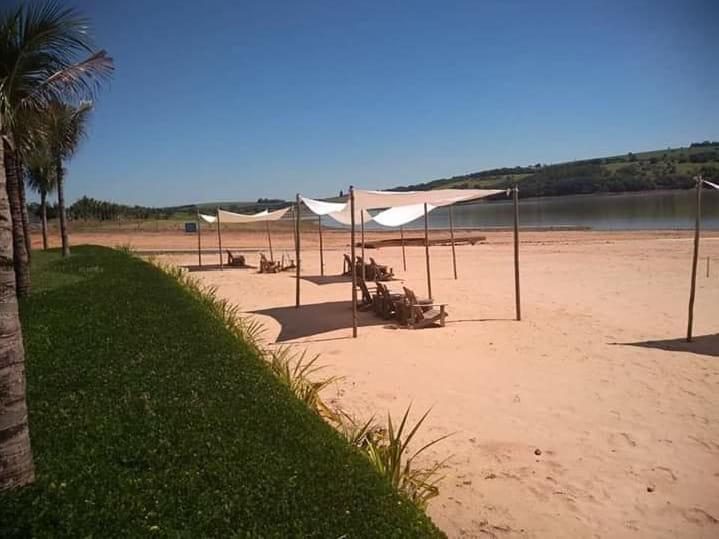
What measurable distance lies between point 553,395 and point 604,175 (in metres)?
108

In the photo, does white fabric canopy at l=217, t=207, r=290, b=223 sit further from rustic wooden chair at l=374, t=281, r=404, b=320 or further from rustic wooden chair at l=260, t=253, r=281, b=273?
rustic wooden chair at l=374, t=281, r=404, b=320

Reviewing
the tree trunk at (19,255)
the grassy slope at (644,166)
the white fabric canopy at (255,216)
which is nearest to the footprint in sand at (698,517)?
the tree trunk at (19,255)

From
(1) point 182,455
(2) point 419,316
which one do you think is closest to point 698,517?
(1) point 182,455

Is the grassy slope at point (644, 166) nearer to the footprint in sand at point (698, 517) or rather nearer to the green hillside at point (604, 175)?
the green hillside at point (604, 175)

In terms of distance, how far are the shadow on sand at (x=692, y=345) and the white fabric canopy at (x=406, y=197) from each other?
3.82 m

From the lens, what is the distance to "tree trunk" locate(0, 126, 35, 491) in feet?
7.01

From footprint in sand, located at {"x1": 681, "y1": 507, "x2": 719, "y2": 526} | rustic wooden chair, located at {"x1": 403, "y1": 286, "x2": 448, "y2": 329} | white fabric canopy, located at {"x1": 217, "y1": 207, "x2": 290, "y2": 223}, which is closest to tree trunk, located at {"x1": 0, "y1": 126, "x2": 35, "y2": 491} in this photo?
footprint in sand, located at {"x1": 681, "y1": 507, "x2": 719, "y2": 526}

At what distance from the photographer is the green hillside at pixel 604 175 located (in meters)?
85.7

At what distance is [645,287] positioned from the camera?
38.5 ft

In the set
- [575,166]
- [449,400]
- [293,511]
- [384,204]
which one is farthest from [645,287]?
[575,166]

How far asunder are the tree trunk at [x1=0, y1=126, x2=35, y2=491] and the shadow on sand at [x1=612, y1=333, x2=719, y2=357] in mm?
6871

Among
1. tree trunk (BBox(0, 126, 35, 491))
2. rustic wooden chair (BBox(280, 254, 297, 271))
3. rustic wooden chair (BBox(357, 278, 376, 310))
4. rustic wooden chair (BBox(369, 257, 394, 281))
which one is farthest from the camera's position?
rustic wooden chair (BBox(280, 254, 297, 271))

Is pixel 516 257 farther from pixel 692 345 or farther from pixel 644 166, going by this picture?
pixel 644 166

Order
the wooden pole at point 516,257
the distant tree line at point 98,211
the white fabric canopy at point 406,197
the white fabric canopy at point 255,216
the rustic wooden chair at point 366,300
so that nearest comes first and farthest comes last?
the wooden pole at point 516,257, the white fabric canopy at point 406,197, the rustic wooden chair at point 366,300, the white fabric canopy at point 255,216, the distant tree line at point 98,211
